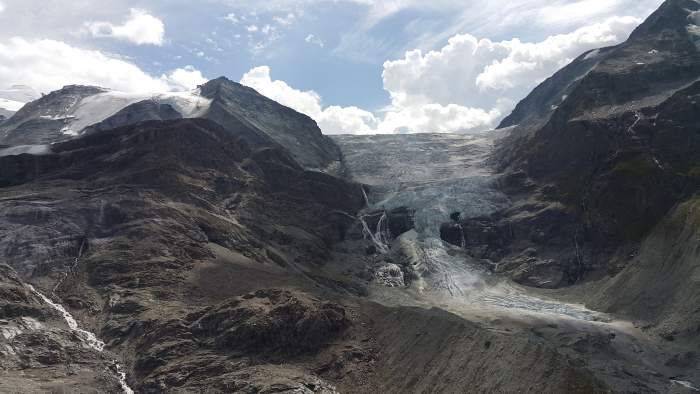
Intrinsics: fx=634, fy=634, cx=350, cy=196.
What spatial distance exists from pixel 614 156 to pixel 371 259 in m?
47.6

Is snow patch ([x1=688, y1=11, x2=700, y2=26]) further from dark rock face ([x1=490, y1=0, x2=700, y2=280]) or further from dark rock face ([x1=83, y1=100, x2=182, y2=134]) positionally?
dark rock face ([x1=83, y1=100, x2=182, y2=134])

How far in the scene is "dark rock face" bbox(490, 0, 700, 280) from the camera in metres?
102

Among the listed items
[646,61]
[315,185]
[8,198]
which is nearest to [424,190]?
[315,185]

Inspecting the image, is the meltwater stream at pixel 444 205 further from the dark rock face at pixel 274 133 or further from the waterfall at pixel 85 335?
the waterfall at pixel 85 335

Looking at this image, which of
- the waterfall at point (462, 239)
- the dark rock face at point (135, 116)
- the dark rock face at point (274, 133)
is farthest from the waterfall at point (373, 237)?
the dark rock face at point (135, 116)

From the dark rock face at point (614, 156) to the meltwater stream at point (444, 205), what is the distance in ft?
30.2

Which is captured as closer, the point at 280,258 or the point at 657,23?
the point at 280,258

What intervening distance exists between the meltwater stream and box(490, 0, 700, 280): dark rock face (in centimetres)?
921

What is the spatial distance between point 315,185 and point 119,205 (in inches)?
2141

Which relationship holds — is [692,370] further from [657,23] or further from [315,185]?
[657,23]

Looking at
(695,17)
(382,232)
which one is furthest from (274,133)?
(695,17)

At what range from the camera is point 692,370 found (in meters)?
59.9

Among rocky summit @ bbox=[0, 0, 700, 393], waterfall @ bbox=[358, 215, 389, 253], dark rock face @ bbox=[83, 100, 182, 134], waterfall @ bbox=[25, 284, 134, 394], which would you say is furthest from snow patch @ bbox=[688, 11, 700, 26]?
waterfall @ bbox=[25, 284, 134, 394]

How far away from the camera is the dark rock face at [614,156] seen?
102 m
